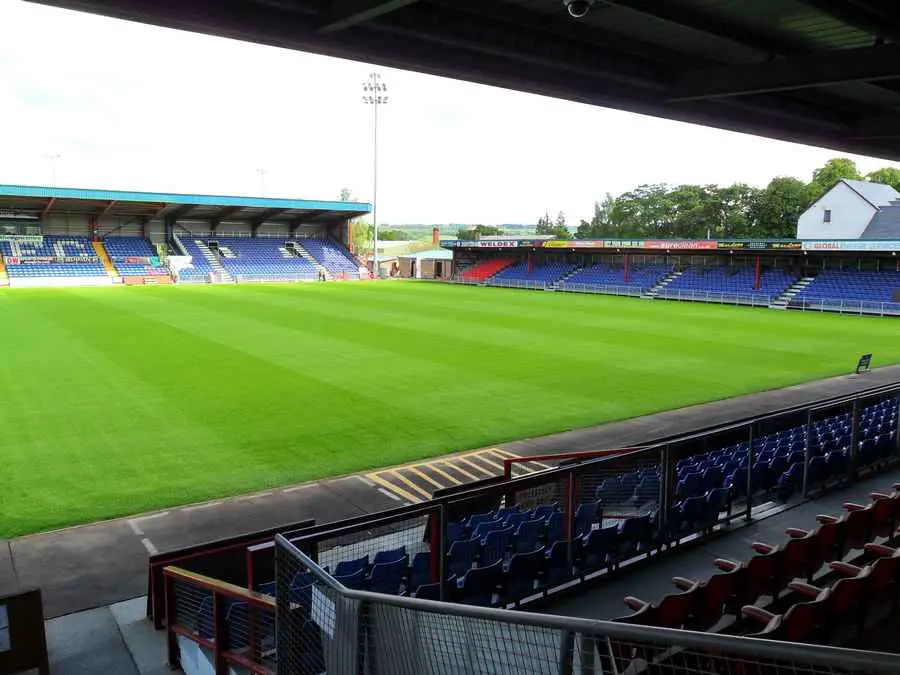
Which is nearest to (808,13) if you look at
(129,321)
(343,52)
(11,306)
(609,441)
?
(343,52)

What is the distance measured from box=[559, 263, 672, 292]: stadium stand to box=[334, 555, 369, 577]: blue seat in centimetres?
4983

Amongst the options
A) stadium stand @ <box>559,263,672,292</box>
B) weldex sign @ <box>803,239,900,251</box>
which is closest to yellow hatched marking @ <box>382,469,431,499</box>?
weldex sign @ <box>803,239,900,251</box>

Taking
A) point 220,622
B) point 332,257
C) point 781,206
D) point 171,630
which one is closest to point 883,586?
point 220,622

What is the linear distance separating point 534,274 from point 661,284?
13.8 meters

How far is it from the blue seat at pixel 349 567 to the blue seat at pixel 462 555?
0.84 metres

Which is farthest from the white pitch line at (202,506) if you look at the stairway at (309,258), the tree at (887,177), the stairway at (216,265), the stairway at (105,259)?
the tree at (887,177)

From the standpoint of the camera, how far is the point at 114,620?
23.9ft

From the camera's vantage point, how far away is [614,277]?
58.1 m

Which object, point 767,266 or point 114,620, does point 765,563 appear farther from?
point 767,266

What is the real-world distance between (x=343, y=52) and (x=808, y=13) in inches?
177

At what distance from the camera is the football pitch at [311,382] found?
488 inches

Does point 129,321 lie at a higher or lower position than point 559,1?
lower

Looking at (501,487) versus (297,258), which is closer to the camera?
(501,487)

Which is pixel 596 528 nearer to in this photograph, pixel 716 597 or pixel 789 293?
pixel 716 597
